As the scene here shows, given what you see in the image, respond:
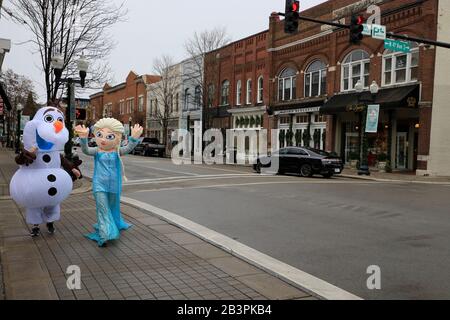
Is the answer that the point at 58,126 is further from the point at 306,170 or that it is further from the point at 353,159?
the point at 353,159

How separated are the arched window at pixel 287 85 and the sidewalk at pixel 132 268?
27.3 meters

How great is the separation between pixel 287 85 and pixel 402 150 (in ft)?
36.8

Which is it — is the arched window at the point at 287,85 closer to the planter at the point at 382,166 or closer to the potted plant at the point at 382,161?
the potted plant at the point at 382,161

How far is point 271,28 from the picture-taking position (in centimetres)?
3666

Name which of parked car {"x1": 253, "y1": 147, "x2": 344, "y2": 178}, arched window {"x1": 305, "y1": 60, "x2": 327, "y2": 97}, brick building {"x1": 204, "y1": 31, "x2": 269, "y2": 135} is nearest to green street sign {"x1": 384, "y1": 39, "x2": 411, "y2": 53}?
parked car {"x1": 253, "y1": 147, "x2": 344, "y2": 178}

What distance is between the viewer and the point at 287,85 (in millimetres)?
34906

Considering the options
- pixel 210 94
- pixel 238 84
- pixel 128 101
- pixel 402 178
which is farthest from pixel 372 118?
pixel 128 101

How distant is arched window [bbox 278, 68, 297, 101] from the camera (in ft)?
112

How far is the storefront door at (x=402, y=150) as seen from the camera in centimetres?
2617

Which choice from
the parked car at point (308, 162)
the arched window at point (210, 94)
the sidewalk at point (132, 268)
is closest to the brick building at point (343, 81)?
the arched window at point (210, 94)

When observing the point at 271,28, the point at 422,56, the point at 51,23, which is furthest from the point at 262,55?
the point at 51,23

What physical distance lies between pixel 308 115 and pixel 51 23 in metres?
19.2
